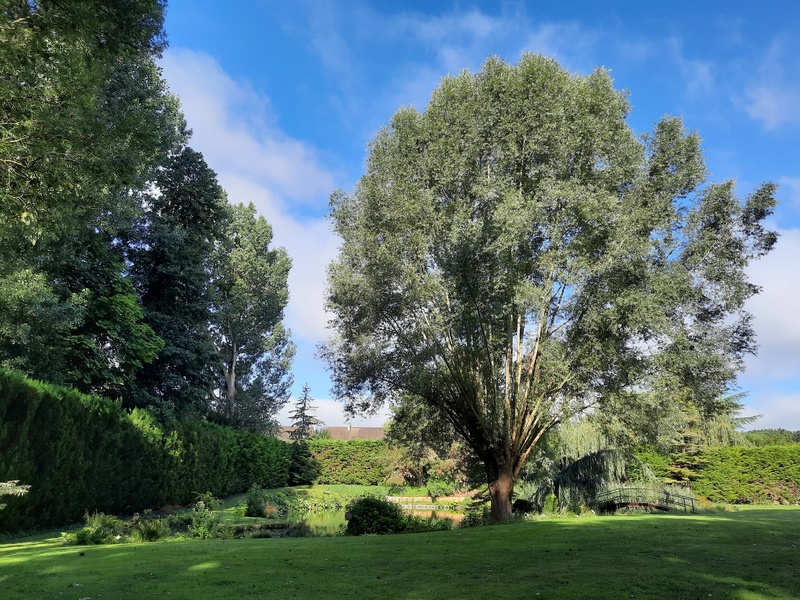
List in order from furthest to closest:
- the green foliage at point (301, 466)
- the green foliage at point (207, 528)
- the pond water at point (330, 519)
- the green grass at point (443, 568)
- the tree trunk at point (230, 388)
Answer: the tree trunk at point (230, 388), the green foliage at point (301, 466), the pond water at point (330, 519), the green foliage at point (207, 528), the green grass at point (443, 568)

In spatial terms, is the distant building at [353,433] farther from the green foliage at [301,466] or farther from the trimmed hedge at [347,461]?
the green foliage at [301,466]

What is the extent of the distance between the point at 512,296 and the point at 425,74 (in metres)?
8.83

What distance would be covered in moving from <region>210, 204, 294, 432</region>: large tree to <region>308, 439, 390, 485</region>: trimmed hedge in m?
5.92

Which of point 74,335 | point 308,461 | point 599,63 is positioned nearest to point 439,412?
point 599,63

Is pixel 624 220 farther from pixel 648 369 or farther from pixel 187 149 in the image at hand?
pixel 187 149

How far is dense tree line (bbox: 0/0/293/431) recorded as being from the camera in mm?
6785

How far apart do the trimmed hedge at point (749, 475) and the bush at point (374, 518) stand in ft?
60.8

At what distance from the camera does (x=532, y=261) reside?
Result: 593 inches

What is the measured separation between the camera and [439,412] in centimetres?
1700

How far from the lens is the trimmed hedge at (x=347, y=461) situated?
119 feet

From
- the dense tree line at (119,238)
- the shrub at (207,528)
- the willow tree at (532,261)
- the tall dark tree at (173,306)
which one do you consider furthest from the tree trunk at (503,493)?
the tall dark tree at (173,306)

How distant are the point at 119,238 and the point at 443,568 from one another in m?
24.5

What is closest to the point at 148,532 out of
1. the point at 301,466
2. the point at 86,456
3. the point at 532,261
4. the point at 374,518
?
the point at 86,456

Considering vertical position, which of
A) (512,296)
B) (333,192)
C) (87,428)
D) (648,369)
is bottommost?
(87,428)
